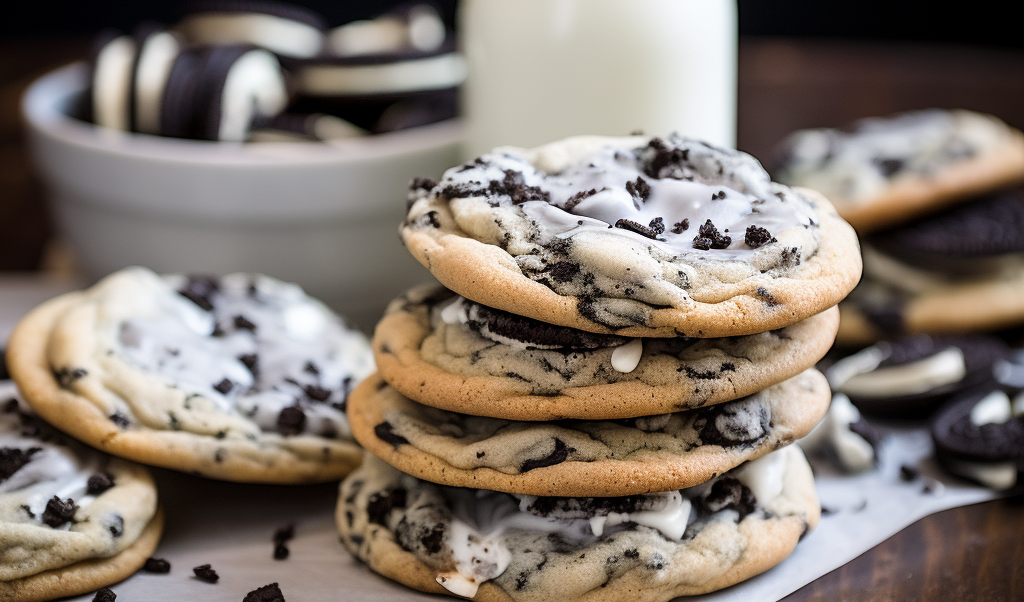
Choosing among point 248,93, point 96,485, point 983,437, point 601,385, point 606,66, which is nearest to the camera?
point 601,385

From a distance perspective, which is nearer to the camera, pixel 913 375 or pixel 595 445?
pixel 595 445

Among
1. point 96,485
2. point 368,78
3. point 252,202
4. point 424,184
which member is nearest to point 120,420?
point 96,485

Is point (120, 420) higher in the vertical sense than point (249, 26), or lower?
lower

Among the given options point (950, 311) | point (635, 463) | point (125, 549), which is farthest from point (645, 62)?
point (125, 549)

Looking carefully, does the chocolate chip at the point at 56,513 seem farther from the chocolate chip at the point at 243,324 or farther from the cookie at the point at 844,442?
the cookie at the point at 844,442

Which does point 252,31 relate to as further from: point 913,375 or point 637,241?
point 913,375

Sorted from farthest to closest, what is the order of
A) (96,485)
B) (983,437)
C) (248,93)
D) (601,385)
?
(248,93), (983,437), (96,485), (601,385)

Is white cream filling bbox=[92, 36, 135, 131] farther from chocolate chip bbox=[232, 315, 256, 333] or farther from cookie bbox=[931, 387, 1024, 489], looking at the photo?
cookie bbox=[931, 387, 1024, 489]

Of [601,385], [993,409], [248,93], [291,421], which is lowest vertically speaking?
[993,409]
